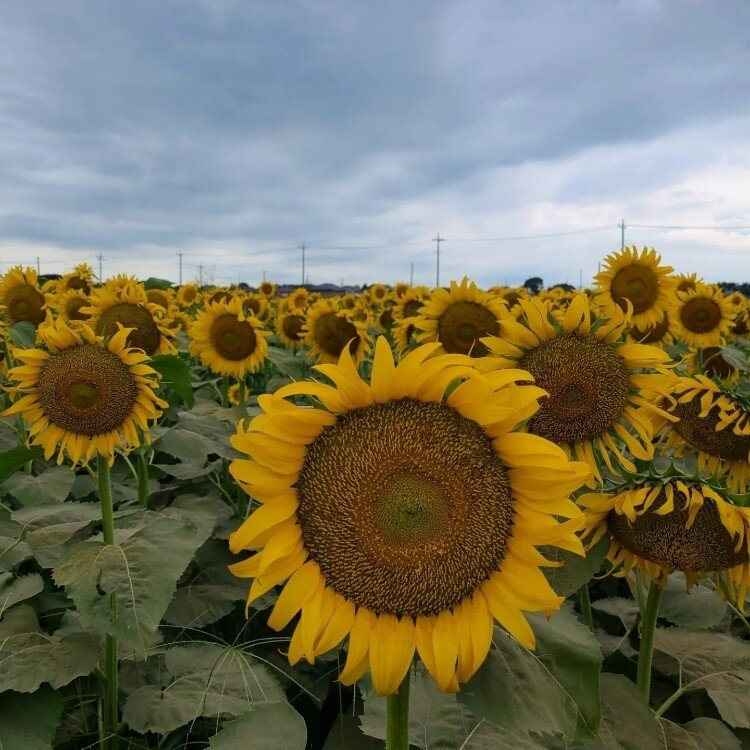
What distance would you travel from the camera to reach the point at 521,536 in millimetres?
1406

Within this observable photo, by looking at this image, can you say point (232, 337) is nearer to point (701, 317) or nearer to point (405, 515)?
point (405, 515)

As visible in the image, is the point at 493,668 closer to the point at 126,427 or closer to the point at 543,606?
the point at 543,606

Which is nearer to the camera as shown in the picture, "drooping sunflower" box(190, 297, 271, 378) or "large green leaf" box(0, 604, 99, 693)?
"large green leaf" box(0, 604, 99, 693)

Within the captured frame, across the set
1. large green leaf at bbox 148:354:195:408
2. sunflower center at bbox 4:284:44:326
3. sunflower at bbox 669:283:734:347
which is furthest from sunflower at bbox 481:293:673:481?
sunflower at bbox 669:283:734:347

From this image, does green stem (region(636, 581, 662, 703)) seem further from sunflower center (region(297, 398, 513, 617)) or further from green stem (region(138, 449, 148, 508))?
green stem (region(138, 449, 148, 508))

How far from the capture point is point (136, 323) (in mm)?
4461

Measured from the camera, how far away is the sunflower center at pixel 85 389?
2.94m

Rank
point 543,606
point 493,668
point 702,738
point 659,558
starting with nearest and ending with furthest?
1. point 543,606
2. point 493,668
3. point 659,558
4. point 702,738

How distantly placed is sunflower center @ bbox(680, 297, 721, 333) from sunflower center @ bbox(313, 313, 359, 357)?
3.87 metres

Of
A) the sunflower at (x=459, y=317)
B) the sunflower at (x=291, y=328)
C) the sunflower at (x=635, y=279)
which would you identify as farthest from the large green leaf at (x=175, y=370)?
the sunflower at (x=291, y=328)

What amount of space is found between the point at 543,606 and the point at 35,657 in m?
1.80

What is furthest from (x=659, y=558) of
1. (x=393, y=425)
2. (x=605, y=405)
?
(x=393, y=425)

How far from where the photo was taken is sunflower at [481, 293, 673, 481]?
7.40 feet

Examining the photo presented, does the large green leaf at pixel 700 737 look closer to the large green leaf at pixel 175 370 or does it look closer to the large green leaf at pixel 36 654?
the large green leaf at pixel 36 654
